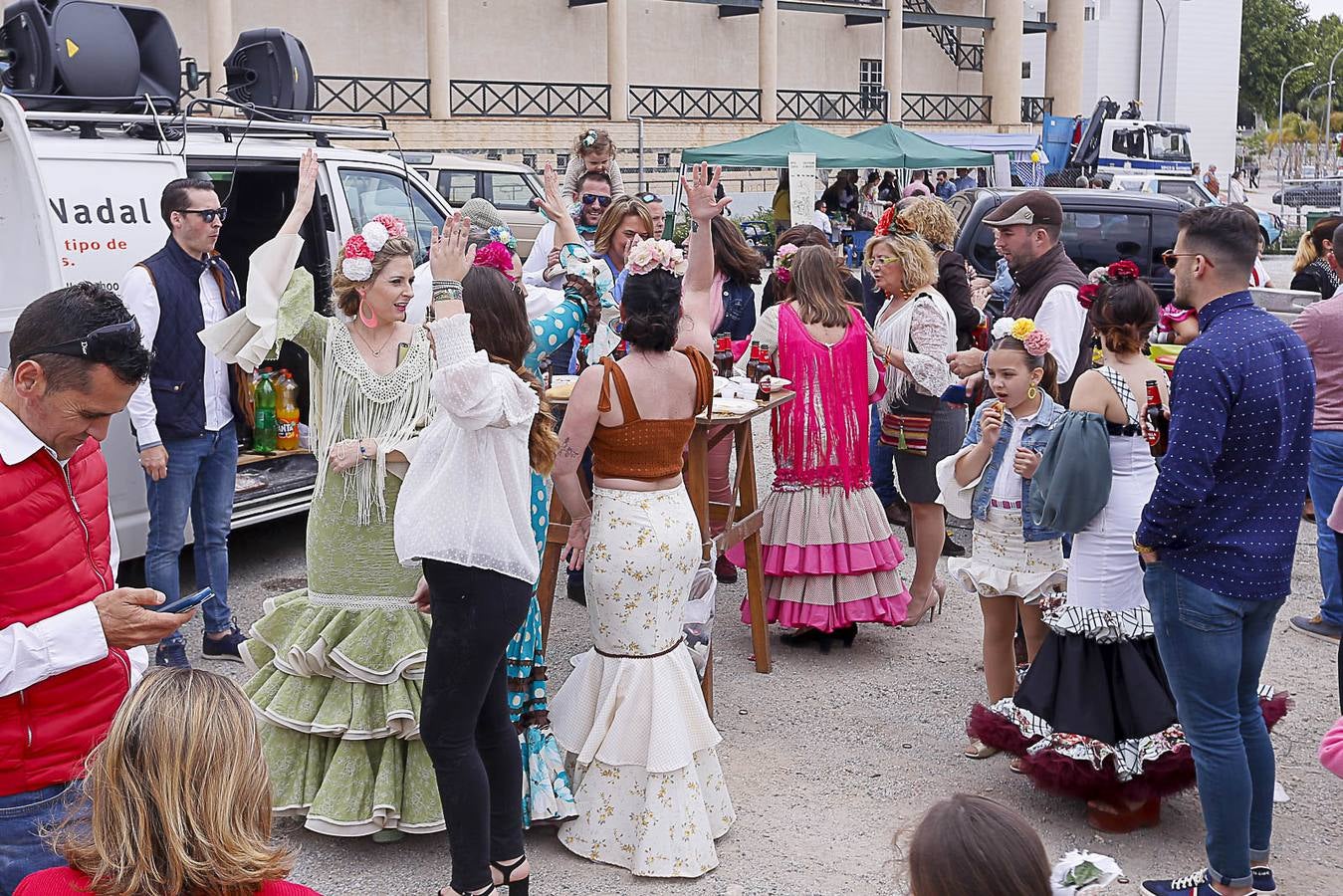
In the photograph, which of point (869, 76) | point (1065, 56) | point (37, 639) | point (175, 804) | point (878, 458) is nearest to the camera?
point (175, 804)

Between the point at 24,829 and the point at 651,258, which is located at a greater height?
the point at 651,258

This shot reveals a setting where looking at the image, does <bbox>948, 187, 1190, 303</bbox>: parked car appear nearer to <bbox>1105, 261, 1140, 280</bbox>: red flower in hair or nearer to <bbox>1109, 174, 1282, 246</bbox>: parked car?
<bbox>1109, 174, 1282, 246</bbox>: parked car

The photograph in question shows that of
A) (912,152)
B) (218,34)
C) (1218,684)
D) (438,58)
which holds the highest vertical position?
(438,58)

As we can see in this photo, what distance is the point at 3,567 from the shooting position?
2574 millimetres

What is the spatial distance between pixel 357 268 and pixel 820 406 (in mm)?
2413

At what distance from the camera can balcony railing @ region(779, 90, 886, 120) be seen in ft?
121

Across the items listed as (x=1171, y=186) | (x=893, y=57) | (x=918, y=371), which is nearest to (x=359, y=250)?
(x=918, y=371)

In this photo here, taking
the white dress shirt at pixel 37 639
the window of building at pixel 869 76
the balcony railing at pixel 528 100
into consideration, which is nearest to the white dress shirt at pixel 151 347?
the white dress shirt at pixel 37 639

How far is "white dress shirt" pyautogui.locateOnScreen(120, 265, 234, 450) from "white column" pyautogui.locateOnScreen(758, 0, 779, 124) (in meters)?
30.2

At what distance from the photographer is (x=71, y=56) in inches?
240

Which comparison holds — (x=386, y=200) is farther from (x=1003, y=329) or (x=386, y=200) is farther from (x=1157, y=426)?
(x=1157, y=426)

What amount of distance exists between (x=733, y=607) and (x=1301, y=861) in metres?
3.08

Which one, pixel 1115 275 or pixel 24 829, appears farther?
pixel 1115 275

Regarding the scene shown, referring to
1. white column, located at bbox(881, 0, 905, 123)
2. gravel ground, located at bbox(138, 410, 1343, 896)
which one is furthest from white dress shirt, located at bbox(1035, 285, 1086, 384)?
white column, located at bbox(881, 0, 905, 123)
